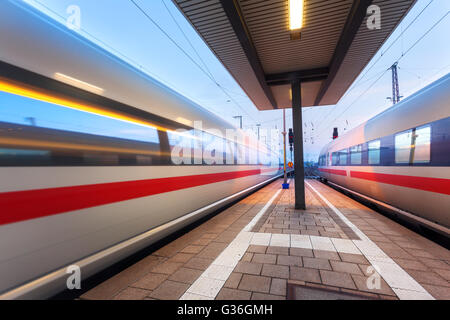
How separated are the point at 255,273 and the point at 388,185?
5013mm

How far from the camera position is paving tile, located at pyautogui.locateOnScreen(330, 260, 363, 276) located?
2701 mm

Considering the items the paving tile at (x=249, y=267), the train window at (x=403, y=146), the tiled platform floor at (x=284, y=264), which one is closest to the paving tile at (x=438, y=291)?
the tiled platform floor at (x=284, y=264)

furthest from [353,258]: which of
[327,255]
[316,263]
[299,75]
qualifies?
[299,75]

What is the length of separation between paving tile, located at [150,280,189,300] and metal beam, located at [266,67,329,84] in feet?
19.7

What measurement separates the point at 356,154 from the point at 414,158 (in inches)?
157

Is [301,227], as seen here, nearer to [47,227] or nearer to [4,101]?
[47,227]

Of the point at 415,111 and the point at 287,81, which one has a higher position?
the point at 287,81

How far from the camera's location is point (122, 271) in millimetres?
2834

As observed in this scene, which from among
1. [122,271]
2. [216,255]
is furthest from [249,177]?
[122,271]

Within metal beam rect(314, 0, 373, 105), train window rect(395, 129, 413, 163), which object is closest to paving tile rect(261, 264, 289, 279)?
train window rect(395, 129, 413, 163)

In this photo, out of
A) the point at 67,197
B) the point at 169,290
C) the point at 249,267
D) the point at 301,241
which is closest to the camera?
the point at 67,197

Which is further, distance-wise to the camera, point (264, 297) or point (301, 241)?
point (301, 241)

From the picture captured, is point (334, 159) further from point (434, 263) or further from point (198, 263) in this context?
point (198, 263)

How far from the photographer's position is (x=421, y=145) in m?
4.21
